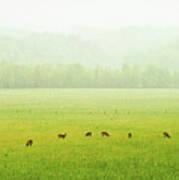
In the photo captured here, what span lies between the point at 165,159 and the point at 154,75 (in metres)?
177

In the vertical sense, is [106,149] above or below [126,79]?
below

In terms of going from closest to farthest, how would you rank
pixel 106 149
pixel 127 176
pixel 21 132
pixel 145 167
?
pixel 127 176 < pixel 145 167 < pixel 106 149 < pixel 21 132

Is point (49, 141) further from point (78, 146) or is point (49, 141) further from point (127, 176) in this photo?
point (127, 176)

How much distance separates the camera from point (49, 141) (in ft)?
65.8

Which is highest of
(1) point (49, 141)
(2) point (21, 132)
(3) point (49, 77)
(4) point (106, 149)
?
(3) point (49, 77)

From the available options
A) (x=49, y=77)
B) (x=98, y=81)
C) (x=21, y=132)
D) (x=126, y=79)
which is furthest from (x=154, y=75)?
(x=21, y=132)

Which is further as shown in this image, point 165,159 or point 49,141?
point 49,141

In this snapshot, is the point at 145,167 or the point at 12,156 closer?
the point at 145,167

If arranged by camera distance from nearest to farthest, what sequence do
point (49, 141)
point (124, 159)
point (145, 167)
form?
1. point (145, 167)
2. point (124, 159)
3. point (49, 141)

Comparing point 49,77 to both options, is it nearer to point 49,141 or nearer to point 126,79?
point 126,79

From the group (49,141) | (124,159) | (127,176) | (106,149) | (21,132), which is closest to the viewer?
(127,176)

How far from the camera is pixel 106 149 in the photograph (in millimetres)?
17188

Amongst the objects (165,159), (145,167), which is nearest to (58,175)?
(145,167)

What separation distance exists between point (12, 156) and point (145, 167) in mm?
5789
